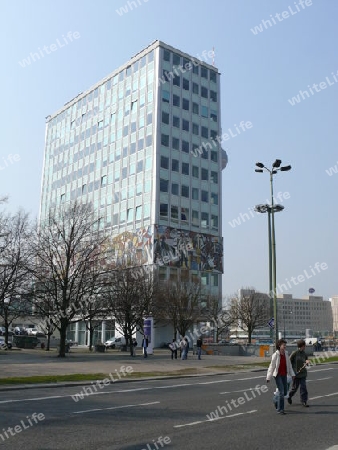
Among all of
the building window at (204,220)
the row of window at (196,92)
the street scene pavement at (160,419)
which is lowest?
the street scene pavement at (160,419)

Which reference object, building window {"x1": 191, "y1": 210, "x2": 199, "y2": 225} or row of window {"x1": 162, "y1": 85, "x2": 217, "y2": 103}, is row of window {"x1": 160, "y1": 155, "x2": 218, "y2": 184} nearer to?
building window {"x1": 191, "y1": 210, "x2": 199, "y2": 225}

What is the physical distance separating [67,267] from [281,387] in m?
27.2

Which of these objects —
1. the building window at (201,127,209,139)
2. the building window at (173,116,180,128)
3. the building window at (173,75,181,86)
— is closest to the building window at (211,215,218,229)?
the building window at (201,127,209,139)

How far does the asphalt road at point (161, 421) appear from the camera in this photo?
796 centimetres

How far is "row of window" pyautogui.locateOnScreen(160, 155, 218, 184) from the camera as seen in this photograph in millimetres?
71688

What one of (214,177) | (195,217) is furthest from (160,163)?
(214,177)

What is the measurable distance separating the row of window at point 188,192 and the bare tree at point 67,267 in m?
31.7

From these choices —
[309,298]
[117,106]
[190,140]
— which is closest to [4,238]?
[190,140]

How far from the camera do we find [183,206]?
72250mm

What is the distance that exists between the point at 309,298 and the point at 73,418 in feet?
561

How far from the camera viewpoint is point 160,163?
70875mm

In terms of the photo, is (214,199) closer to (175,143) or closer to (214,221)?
(214,221)

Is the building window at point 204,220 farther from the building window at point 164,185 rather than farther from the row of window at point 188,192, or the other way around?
the building window at point 164,185

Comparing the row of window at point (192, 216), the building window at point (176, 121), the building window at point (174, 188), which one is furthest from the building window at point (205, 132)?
the row of window at point (192, 216)
